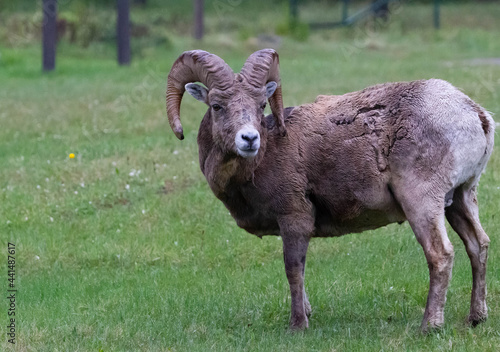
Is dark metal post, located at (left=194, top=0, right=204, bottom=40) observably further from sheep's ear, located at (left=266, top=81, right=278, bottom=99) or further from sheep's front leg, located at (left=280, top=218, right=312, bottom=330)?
sheep's front leg, located at (left=280, top=218, right=312, bottom=330)

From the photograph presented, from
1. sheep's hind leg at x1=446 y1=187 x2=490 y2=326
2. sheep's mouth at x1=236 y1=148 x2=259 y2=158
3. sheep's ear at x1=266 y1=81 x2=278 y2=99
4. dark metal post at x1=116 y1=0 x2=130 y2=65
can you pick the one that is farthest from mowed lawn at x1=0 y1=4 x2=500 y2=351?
dark metal post at x1=116 y1=0 x2=130 y2=65

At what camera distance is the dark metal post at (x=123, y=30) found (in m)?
24.3

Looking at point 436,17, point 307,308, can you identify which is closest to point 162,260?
point 307,308

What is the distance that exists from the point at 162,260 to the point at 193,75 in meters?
2.88

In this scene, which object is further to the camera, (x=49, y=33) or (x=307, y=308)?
(x=49, y=33)

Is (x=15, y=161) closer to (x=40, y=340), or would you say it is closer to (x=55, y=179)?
(x=55, y=179)

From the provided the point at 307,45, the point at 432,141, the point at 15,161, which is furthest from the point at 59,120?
the point at 307,45

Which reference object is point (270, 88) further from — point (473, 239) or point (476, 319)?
point (476, 319)

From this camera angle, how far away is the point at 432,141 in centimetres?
695

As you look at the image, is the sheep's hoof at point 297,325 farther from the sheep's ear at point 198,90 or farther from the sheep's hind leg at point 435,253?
the sheep's ear at point 198,90

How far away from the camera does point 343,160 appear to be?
7.32 metres

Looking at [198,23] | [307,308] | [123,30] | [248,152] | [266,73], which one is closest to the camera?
[248,152]

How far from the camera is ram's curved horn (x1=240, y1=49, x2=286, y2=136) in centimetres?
719

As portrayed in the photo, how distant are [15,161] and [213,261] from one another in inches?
209
